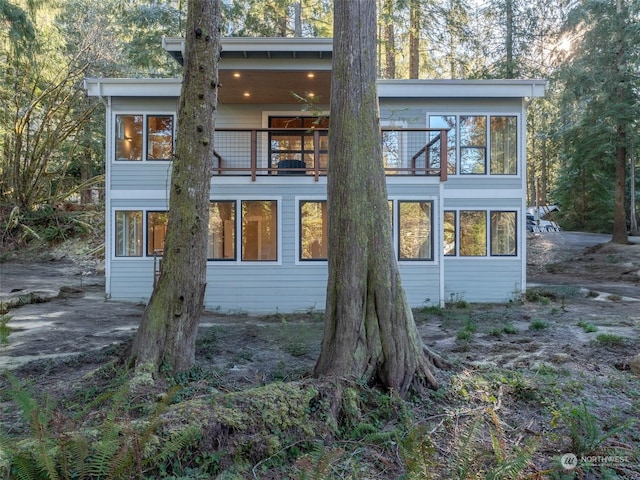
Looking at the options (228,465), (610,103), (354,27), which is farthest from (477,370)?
(610,103)

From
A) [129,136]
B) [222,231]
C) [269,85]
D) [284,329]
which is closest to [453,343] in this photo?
[284,329]

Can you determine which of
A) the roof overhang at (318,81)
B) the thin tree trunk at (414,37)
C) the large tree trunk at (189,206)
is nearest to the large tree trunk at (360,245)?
the large tree trunk at (189,206)

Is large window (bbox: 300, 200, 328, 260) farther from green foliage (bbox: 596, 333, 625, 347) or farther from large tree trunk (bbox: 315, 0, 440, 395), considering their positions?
large tree trunk (bbox: 315, 0, 440, 395)

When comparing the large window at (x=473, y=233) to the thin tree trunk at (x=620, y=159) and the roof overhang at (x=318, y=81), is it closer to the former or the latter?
the roof overhang at (x=318, y=81)

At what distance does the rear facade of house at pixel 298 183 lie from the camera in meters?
9.80

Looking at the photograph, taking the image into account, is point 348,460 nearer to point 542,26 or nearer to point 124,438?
point 124,438

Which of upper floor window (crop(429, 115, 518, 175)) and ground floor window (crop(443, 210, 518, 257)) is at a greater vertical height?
upper floor window (crop(429, 115, 518, 175))

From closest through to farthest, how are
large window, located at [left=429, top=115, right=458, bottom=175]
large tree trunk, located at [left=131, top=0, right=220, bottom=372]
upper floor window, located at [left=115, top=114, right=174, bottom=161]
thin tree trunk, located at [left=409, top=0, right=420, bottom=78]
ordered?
1. large tree trunk, located at [left=131, top=0, right=220, bottom=372]
2. upper floor window, located at [left=115, top=114, right=174, bottom=161]
3. large window, located at [left=429, top=115, right=458, bottom=175]
4. thin tree trunk, located at [left=409, top=0, right=420, bottom=78]

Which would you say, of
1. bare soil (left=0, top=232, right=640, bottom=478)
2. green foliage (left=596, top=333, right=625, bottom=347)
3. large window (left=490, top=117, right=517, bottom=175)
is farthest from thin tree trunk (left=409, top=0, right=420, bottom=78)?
green foliage (left=596, top=333, right=625, bottom=347)

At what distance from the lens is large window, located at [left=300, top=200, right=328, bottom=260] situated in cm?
987

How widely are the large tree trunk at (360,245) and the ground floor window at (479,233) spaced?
699cm

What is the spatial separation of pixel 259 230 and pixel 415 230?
3.65 meters

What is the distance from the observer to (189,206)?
185 inches

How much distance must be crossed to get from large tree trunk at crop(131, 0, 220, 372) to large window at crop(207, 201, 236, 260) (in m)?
5.11
